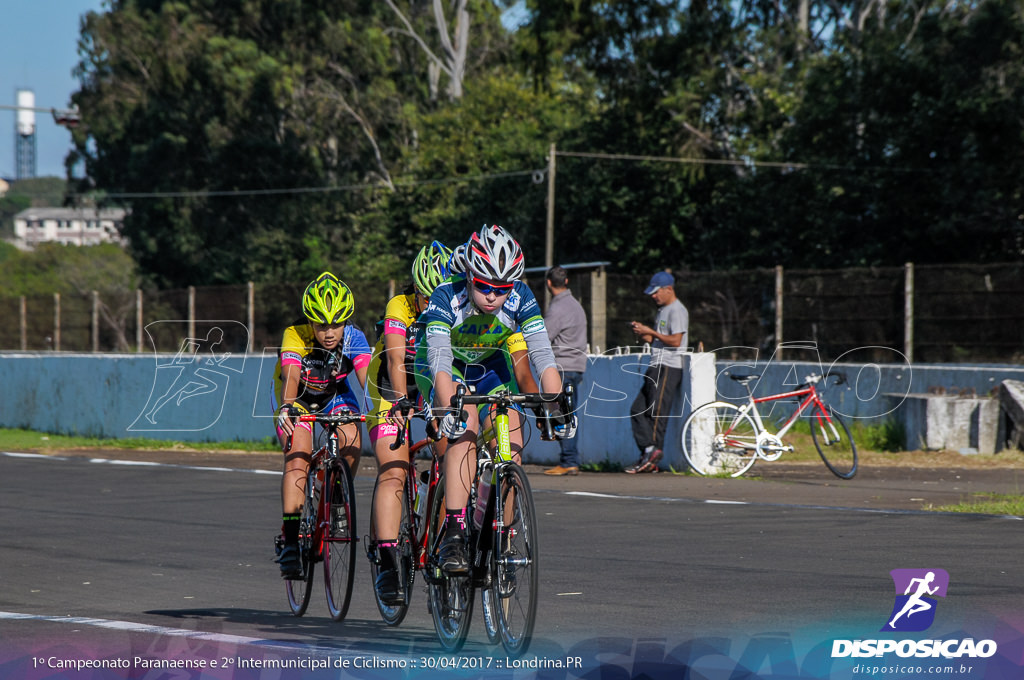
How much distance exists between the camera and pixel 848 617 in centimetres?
661

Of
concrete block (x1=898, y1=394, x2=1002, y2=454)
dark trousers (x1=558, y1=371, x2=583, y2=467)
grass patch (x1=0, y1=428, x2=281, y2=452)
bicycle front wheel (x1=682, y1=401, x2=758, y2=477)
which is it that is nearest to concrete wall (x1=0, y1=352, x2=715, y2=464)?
grass patch (x1=0, y1=428, x2=281, y2=452)

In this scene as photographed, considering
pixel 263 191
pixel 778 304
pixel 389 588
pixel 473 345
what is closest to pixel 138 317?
pixel 778 304

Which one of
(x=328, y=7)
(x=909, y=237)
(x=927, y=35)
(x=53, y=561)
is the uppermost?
(x=328, y=7)

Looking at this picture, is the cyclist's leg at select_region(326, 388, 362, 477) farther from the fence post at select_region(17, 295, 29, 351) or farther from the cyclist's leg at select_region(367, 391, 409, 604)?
the fence post at select_region(17, 295, 29, 351)

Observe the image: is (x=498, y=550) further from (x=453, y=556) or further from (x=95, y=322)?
(x=95, y=322)

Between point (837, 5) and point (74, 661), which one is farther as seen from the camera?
point (837, 5)

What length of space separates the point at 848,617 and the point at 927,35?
24.9 meters

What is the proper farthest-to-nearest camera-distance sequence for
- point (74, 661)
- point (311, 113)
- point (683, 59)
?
point (311, 113)
point (683, 59)
point (74, 661)

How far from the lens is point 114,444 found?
2030 cm

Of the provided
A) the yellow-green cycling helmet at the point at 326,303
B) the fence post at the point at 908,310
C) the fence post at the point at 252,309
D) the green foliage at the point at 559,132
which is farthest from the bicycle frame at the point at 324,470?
the green foliage at the point at 559,132

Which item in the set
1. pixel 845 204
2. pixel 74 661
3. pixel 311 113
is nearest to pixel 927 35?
pixel 845 204

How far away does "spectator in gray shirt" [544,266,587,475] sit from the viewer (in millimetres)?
14758

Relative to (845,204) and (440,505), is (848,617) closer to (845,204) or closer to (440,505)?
(440,505)

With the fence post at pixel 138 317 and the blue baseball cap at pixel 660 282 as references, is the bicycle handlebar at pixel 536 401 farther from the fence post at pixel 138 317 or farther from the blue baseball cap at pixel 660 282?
the fence post at pixel 138 317
